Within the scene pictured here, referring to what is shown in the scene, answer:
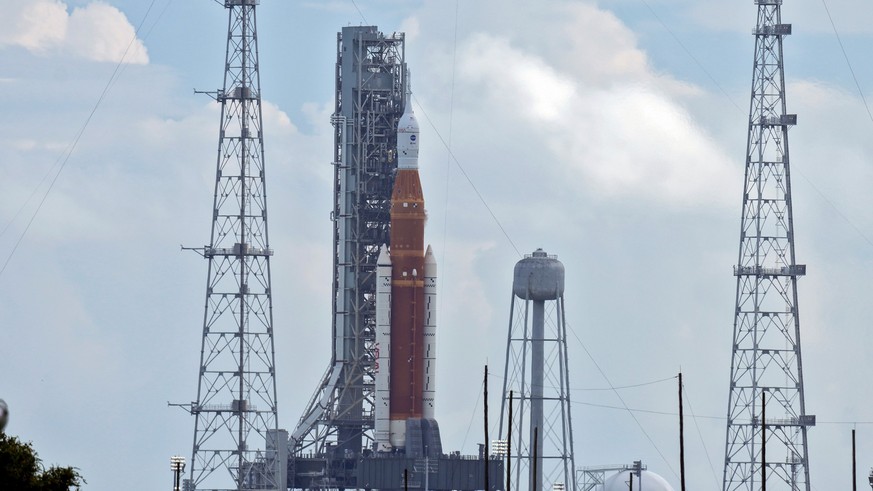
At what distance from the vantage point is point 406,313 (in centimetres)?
16812

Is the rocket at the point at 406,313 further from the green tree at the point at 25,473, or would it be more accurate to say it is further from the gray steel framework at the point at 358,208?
the green tree at the point at 25,473

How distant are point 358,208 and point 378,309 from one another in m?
8.68

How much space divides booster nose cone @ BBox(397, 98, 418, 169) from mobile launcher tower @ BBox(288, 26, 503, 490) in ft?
0.23

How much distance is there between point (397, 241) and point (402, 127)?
7815 millimetres

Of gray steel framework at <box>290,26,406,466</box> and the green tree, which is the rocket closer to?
gray steel framework at <box>290,26,406,466</box>

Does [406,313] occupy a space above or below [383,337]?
above

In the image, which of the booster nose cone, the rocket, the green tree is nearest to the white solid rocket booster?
the rocket

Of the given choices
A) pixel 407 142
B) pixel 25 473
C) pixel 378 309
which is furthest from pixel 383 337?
pixel 25 473

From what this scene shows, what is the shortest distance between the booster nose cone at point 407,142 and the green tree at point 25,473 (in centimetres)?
A: 8392

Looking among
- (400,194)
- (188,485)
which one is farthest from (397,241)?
(188,485)

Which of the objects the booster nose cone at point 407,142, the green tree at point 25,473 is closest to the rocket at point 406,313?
the booster nose cone at point 407,142

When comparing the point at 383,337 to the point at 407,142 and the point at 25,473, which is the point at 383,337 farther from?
the point at 25,473

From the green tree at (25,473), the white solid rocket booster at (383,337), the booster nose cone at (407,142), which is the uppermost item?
the booster nose cone at (407,142)

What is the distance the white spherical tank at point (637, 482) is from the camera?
518 feet
